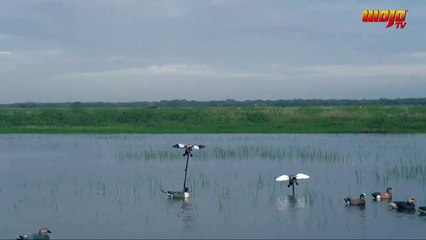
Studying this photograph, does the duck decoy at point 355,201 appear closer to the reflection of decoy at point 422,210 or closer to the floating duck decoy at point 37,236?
the reflection of decoy at point 422,210

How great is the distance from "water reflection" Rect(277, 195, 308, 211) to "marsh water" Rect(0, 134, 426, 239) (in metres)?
0.03

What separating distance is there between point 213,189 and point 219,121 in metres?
38.5

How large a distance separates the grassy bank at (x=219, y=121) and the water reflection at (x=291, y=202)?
102ft

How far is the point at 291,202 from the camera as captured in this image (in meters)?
21.6

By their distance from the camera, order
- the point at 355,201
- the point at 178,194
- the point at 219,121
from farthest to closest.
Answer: the point at 219,121 → the point at 178,194 → the point at 355,201

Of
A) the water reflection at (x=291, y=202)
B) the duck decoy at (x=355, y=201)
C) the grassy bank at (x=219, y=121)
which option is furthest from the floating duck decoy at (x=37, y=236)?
the grassy bank at (x=219, y=121)

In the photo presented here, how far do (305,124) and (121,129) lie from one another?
15508mm

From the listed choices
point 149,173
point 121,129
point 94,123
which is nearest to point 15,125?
point 94,123

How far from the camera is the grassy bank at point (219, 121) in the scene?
55.5m

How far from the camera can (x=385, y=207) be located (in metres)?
20.7

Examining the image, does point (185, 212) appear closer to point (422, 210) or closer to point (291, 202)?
point (291, 202)

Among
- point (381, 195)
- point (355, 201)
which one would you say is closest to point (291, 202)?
point (355, 201)

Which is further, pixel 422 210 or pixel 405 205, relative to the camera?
pixel 405 205

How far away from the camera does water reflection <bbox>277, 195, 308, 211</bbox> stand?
2089cm
